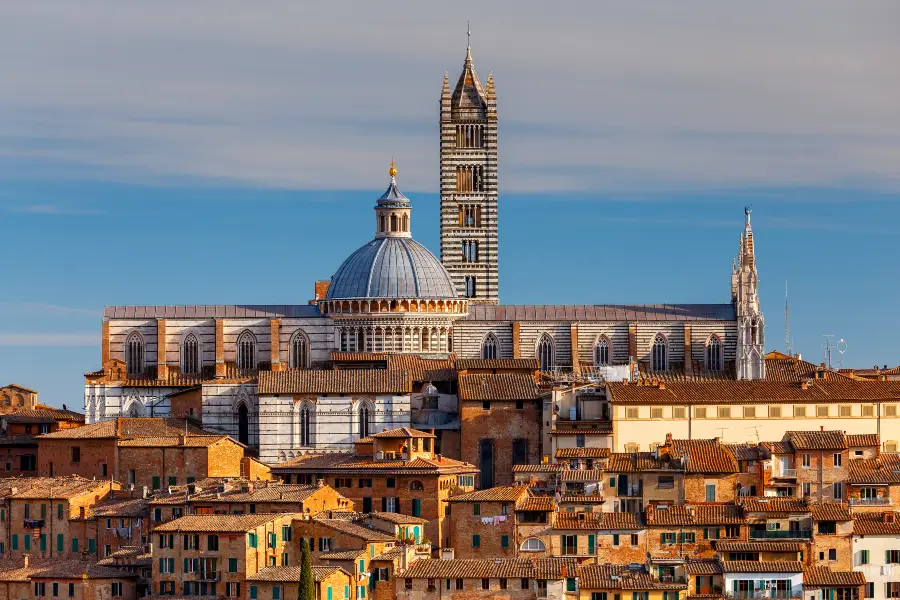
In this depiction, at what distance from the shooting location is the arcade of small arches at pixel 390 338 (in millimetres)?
102037

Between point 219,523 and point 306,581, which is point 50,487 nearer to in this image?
point 219,523

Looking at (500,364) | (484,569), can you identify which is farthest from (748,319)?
(484,569)

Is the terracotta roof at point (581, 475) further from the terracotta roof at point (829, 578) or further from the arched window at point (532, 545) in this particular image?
the terracotta roof at point (829, 578)

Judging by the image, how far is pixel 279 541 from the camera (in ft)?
260

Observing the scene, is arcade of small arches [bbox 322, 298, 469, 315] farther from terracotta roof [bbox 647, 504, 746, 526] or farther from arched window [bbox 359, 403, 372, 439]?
terracotta roof [bbox 647, 504, 746, 526]

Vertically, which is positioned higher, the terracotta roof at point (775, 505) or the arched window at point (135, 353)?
the arched window at point (135, 353)

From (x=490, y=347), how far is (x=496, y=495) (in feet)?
75.4

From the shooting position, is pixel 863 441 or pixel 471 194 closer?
pixel 863 441

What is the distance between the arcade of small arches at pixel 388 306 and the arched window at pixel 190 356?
5.15m

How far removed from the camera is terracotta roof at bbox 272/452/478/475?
282ft

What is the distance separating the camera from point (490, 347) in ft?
340

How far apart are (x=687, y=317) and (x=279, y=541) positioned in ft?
94.1

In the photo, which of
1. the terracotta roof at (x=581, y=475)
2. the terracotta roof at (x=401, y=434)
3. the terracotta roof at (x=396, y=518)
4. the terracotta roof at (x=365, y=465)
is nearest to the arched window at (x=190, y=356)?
the terracotta roof at (x=365, y=465)

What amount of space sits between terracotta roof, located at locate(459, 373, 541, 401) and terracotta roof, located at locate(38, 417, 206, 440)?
32.2 ft
